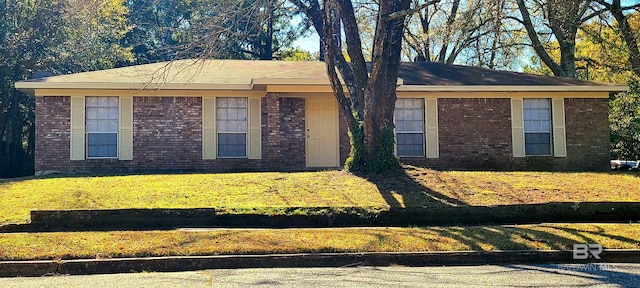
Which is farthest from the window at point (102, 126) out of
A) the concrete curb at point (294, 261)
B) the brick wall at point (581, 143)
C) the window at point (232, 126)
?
the brick wall at point (581, 143)

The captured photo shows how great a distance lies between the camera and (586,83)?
16.9 meters

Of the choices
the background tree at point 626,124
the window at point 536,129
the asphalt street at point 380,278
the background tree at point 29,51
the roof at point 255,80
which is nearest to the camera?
the asphalt street at point 380,278

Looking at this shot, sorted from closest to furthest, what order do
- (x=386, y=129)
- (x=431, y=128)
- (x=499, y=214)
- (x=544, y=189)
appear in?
(x=499, y=214)
(x=544, y=189)
(x=386, y=129)
(x=431, y=128)

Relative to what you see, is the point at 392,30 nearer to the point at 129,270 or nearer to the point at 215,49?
the point at 215,49

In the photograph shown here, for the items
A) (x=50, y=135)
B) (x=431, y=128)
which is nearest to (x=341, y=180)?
(x=431, y=128)

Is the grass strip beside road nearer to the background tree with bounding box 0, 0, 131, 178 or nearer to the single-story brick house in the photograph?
the single-story brick house

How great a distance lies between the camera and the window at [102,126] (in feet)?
50.6

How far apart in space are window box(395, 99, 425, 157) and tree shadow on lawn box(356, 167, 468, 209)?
392 cm

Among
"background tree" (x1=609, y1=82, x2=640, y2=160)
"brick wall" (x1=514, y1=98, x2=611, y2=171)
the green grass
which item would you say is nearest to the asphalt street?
the green grass

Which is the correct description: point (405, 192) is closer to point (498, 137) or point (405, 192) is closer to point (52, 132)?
point (498, 137)

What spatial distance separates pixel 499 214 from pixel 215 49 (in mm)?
6661

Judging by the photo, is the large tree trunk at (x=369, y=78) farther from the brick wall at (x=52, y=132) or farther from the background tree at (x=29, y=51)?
the background tree at (x=29, y=51)

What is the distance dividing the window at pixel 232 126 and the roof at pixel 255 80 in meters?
0.60

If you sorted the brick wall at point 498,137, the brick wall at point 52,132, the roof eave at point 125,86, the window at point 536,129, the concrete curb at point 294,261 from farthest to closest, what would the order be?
the window at point 536,129 → the brick wall at point 498,137 → the brick wall at point 52,132 → the roof eave at point 125,86 → the concrete curb at point 294,261
